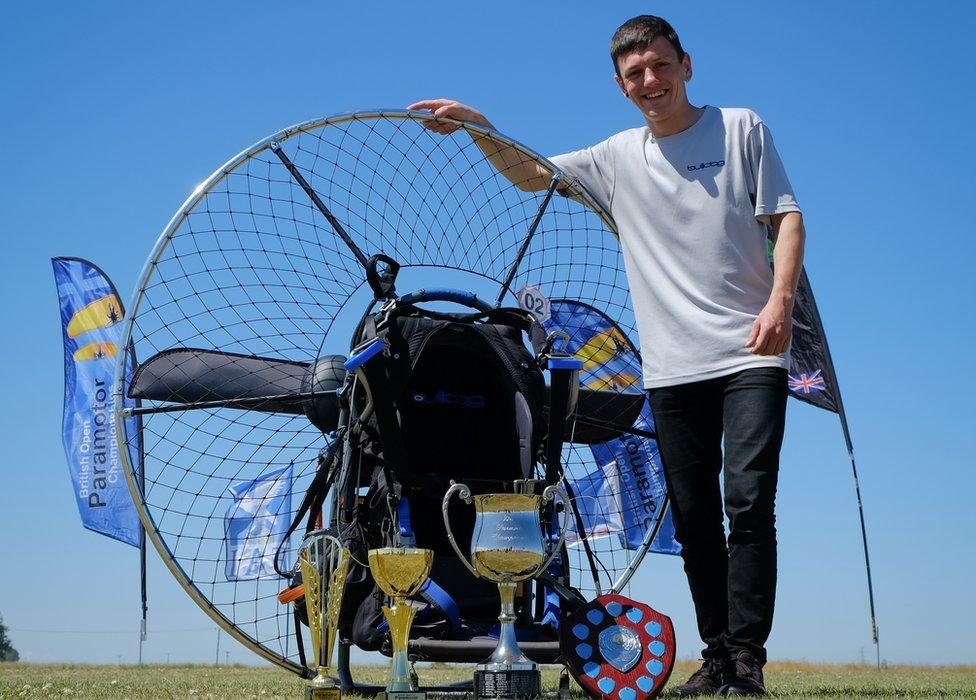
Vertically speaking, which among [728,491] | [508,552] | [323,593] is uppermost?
[728,491]

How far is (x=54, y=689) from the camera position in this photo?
435 cm

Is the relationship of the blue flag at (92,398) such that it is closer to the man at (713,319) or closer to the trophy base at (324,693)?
the man at (713,319)

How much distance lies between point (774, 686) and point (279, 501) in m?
2.34

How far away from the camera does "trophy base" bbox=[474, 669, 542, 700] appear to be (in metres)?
3.08

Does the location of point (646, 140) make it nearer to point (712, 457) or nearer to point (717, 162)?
point (717, 162)

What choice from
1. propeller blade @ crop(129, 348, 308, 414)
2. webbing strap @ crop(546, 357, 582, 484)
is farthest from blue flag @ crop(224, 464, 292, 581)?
webbing strap @ crop(546, 357, 582, 484)

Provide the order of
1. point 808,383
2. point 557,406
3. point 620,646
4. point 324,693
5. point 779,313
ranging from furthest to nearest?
point 808,383
point 557,406
point 779,313
point 620,646
point 324,693

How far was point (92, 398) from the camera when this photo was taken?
11.5 metres

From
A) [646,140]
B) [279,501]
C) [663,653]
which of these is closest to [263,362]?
[279,501]

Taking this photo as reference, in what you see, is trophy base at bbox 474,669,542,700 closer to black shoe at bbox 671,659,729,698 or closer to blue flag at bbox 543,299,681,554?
black shoe at bbox 671,659,729,698

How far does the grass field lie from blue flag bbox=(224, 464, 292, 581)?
0.56 metres

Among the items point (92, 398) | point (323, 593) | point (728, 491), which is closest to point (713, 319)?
point (728, 491)

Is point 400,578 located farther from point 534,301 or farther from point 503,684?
point 534,301

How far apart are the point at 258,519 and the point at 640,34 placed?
275 centimetres
